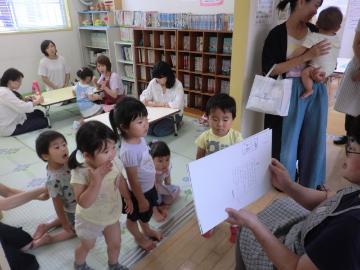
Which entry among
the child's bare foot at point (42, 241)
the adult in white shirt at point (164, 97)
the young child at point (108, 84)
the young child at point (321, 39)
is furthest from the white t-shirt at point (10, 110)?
the young child at point (321, 39)

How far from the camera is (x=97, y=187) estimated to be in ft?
3.71

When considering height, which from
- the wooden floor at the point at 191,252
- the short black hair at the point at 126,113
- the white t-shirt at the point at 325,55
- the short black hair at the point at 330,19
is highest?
the short black hair at the point at 330,19

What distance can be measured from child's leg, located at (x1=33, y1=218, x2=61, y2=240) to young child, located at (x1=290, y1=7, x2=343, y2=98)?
190 cm

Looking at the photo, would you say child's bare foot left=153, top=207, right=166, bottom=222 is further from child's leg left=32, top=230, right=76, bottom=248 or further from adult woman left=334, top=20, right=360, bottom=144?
adult woman left=334, top=20, right=360, bottom=144

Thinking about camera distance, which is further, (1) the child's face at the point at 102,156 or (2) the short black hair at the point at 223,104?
(2) the short black hair at the point at 223,104

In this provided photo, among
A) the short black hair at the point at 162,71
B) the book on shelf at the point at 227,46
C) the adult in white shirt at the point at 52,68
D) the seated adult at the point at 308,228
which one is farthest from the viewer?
the adult in white shirt at the point at 52,68

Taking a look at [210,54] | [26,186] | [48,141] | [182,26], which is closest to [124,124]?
[48,141]

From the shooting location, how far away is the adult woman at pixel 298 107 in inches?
64.7

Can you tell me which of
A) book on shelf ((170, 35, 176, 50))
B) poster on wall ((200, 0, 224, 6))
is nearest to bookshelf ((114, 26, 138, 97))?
book on shelf ((170, 35, 176, 50))

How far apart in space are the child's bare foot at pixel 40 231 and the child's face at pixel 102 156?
36.5 inches

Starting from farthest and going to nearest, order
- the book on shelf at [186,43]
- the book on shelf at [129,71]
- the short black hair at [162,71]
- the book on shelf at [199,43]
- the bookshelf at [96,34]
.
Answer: the book on shelf at [129,71], the bookshelf at [96,34], the book on shelf at [186,43], the book on shelf at [199,43], the short black hair at [162,71]

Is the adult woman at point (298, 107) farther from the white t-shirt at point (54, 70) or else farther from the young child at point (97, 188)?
the white t-shirt at point (54, 70)

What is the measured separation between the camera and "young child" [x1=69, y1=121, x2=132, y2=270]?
113 centimetres

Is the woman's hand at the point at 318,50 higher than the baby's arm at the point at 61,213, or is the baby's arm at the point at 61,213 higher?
the woman's hand at the point at 318,50
